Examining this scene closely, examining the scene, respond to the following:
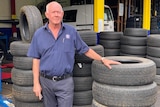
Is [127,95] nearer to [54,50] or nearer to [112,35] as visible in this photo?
[54,50]

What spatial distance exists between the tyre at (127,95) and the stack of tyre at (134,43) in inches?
173

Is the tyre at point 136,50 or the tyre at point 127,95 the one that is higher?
the tyre at point 136,50

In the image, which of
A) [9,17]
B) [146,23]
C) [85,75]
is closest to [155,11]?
[146,23]

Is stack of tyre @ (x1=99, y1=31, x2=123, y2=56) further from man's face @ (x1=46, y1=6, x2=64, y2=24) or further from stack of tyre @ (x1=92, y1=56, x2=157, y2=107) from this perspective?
man's face @ (x1=46, y1=6, x2=64, y2=24)

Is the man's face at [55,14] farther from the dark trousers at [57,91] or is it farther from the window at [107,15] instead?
the window at [107,15]

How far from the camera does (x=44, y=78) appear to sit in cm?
309

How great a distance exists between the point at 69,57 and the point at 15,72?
144cm

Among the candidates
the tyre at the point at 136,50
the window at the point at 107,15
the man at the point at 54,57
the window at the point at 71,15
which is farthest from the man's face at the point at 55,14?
the window at the point at 71,15

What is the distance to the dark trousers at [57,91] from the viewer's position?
3049mm

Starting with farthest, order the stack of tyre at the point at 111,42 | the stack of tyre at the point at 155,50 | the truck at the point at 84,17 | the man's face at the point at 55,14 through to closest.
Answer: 1. the truck at the point at 84,17
2. the stack of tyre at the point at 111,42
3. the stack of tyre at the point at 155,50
4. the man's face at the point at 55,14

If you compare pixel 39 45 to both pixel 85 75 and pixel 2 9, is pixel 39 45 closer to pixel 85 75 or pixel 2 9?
pixel 85 75

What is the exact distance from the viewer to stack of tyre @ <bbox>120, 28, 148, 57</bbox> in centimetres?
752

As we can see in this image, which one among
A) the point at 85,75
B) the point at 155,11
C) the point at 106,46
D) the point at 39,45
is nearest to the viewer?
the point at 39,45

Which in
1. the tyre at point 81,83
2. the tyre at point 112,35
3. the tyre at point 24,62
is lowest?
the tyre at point 81,83
